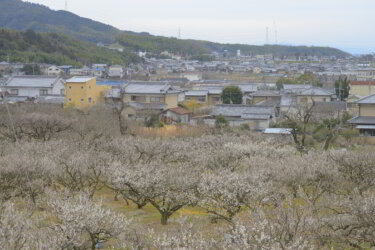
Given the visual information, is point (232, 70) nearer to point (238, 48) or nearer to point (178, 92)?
point (178, 92)

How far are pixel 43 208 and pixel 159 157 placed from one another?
6.90m

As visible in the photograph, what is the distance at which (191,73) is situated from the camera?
75.6 metres

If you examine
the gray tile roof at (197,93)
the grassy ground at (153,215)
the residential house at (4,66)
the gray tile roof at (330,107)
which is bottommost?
the grassy ground at (153,215)

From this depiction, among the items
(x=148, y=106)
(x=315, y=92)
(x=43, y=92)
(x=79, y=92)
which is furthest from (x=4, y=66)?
(x=315, y=92)

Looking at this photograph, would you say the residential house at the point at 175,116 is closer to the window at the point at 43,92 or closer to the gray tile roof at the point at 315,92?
the gray tile roof at the point at 315,92

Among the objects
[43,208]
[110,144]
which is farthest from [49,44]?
[43,208]

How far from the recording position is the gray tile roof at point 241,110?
33.9m

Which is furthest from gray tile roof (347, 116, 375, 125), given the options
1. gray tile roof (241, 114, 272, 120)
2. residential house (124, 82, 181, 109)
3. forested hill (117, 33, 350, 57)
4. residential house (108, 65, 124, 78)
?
forested hill (117, 33, 350, 57)

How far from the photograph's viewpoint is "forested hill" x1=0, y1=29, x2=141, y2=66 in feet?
224

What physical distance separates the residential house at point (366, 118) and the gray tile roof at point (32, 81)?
2320 cm

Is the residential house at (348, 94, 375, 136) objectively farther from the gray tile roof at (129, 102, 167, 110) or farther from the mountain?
the mountain

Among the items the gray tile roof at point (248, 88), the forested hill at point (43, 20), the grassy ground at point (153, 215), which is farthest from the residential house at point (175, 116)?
the forested hill at point (43, 20)

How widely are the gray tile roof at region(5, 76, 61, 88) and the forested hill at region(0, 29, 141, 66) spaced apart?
24178 millimetres

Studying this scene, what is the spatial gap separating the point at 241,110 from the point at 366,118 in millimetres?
7740
